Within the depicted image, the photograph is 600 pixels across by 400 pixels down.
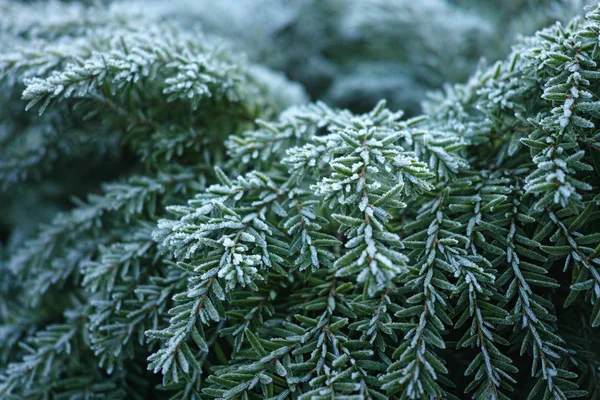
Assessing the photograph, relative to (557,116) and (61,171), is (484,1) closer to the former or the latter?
(557,116)

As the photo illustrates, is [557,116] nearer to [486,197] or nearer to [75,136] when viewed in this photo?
[486,197]

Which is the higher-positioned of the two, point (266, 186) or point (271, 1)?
point (271, 1)

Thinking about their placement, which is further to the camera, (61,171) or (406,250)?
(61,171)

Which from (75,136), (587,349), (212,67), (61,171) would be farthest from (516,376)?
(61,171)

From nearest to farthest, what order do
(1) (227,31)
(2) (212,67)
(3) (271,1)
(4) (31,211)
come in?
(2) (212,67) < (4) (31,211) < (1) (227,31) < (3) (271,1)

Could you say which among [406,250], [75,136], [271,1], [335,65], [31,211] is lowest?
[406,250]

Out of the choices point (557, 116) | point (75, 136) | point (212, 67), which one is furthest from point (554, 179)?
point (75, 136)

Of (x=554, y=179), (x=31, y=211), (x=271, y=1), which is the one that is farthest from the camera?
(x=271, y=1)
